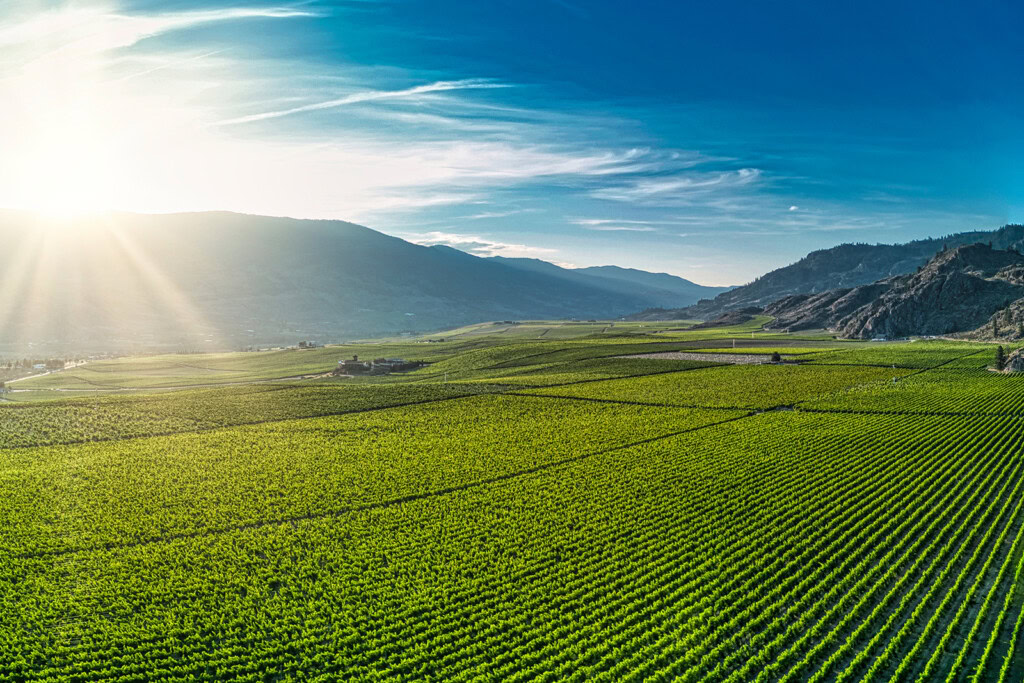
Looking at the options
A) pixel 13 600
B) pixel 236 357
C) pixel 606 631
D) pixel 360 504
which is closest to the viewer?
pixel 606 631

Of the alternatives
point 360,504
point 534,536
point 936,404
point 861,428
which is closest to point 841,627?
point 534,536

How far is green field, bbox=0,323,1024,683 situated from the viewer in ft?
74.5

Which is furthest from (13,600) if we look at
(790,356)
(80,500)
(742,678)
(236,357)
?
(236,357)

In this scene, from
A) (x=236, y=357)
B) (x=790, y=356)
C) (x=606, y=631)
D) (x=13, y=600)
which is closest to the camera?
(x=606, y=631)

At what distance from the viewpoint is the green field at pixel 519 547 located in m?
22.7

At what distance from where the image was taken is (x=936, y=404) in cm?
7394

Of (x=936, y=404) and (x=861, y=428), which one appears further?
(x=936, y=404)

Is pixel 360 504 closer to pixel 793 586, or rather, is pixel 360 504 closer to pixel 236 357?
pixel 793 586

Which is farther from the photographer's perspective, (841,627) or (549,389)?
(549,389)

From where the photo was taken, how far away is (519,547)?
32.2 m

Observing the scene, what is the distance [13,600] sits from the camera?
89.0 feet

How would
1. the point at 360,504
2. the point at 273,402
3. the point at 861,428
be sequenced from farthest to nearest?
1. the point at 273,402
2. the point at 861,428
3. the point at 360,504

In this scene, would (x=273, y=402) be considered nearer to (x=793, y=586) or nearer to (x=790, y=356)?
(x=793, y=586)

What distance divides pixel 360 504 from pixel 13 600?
17.7m
